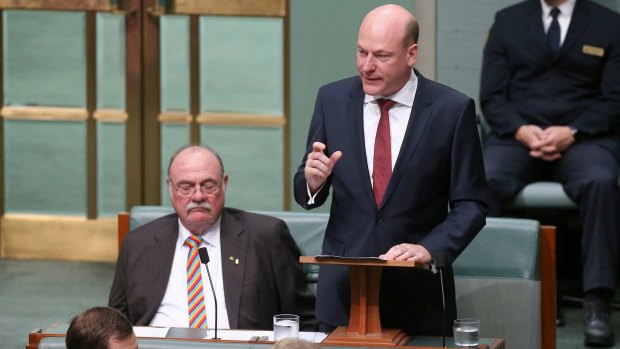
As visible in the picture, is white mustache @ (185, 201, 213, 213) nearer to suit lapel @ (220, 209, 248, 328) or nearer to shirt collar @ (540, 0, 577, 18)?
suit lapel @ (220, 209, 248, 328)

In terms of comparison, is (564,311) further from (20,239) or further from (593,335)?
(20,239)

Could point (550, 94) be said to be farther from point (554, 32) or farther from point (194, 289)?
point (194, 289)

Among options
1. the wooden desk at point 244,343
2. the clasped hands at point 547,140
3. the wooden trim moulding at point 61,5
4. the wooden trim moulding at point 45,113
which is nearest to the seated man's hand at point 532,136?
the clasped hands at point 547,140

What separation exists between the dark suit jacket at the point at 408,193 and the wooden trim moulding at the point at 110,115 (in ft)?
11.4

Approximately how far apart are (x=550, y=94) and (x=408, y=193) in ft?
7.49

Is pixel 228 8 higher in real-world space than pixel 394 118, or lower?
higher

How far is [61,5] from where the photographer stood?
7.15m

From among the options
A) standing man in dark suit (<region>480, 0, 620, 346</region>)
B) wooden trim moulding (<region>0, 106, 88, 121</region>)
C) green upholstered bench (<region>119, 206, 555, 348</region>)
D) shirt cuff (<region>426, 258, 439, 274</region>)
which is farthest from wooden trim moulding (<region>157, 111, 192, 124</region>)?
shirt cuff (<region>426, 258, 439, 274</region>)

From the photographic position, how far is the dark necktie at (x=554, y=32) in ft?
19.1

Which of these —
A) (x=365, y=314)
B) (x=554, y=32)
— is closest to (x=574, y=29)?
(x=554, y=32)

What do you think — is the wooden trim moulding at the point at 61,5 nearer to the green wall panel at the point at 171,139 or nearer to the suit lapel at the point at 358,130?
the green wall panel at the point at 171,139

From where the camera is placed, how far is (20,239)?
7.34 m

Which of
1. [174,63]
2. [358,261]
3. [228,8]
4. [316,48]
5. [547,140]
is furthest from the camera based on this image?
[174,63]

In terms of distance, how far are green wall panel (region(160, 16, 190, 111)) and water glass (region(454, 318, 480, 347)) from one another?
12.6ft
